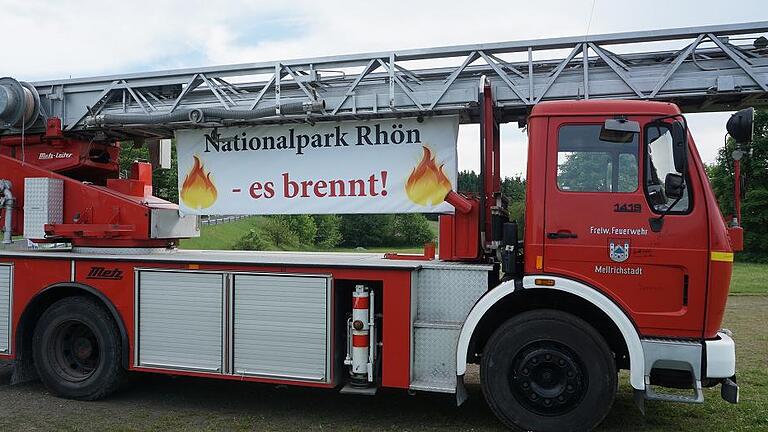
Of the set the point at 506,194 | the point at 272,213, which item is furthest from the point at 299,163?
the point at 506,194

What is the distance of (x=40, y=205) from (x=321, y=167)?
3.50 meters

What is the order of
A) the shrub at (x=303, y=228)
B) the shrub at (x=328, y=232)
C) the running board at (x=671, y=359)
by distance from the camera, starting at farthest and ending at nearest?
the shrub at (x=328, y=232), the shrub at (x=303, y=228), the running board at (x=671, y=359)

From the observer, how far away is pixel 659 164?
5.66m

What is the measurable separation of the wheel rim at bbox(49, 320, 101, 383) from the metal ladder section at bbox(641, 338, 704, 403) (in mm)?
5763

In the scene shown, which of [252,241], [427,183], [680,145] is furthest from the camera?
[252,241]

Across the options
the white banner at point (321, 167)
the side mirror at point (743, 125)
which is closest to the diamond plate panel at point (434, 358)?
the white banner at point (321, 167)

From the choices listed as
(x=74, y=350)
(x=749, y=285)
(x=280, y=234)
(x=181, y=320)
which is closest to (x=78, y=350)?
(x=74, y=350)

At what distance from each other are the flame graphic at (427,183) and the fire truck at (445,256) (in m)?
0.09

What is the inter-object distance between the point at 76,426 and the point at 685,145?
608 cm

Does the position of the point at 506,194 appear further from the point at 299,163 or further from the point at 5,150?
the point at 5,150

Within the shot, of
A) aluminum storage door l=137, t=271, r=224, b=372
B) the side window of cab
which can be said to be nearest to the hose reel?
aluminum storage door l=137, t=271, r=224, b=372

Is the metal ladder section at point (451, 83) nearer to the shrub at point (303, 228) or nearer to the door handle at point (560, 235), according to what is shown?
the door handle at point (560, 235)

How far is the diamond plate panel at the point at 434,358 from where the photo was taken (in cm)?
620

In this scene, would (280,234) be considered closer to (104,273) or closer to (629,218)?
(104,273)
